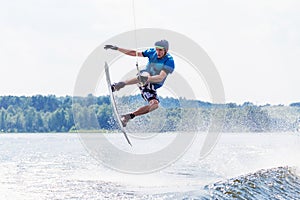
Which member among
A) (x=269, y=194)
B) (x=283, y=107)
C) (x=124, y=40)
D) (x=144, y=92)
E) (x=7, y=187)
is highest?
(x=283, y=107)

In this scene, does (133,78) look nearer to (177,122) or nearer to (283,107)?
(177,122)

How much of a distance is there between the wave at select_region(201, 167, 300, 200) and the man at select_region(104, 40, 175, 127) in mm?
2505

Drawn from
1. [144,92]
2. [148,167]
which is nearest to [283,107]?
[148,167]

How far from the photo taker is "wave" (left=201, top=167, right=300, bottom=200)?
494 inches

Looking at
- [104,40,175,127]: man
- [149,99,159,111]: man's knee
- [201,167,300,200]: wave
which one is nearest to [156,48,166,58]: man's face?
[104,40,175,127]: man

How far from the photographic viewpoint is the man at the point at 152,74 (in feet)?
37.6

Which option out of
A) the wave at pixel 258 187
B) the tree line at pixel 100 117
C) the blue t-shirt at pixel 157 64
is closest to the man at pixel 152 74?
the blue t-shirt at pixel 157 64

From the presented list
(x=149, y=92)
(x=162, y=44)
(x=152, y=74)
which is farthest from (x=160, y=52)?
(x=149, y=92)

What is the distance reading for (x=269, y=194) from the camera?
1332 centimetres

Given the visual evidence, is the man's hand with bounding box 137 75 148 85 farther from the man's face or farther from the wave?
the wave

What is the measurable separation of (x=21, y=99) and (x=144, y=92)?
4094 inches

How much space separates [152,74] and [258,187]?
4535mm

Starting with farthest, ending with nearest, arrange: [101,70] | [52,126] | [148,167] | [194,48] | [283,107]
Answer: [52,126], [283,107], [148,167], [194,48], [101,70]

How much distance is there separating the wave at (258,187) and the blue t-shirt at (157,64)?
3025mm
